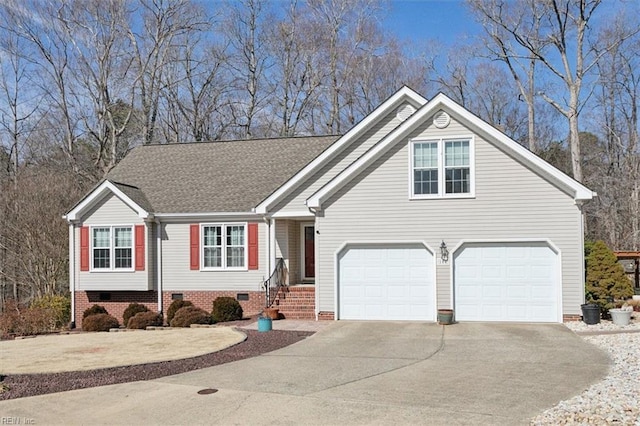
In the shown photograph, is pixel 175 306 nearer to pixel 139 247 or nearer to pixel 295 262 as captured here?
pixel 139 247

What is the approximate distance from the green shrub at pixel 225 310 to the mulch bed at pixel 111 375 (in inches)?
213

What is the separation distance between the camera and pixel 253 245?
2064cm

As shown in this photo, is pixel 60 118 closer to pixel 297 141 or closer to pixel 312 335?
pixel 297 141

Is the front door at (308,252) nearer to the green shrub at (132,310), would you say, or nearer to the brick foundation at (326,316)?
the brick foundation at (326,316)

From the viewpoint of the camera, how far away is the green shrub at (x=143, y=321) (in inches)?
736

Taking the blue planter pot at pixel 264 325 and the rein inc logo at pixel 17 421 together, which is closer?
the rein inc logo at pixel 17 421

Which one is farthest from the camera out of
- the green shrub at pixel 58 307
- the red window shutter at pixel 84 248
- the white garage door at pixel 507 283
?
the green shrub at pixel 58 307

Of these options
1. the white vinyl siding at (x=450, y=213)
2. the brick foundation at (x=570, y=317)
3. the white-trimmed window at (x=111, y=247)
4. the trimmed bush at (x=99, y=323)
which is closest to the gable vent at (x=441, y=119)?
the white vinyl siding at (x=450, y=213)

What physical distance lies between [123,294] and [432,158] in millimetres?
12595

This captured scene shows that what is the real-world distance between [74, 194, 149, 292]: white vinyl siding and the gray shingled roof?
2.10 feet

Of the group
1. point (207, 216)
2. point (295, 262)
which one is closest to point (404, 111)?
point (295, 262)

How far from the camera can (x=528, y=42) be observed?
3059 cm

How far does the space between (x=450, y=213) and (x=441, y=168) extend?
1341 mm

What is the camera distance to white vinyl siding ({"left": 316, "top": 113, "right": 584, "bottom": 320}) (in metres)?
15.9
